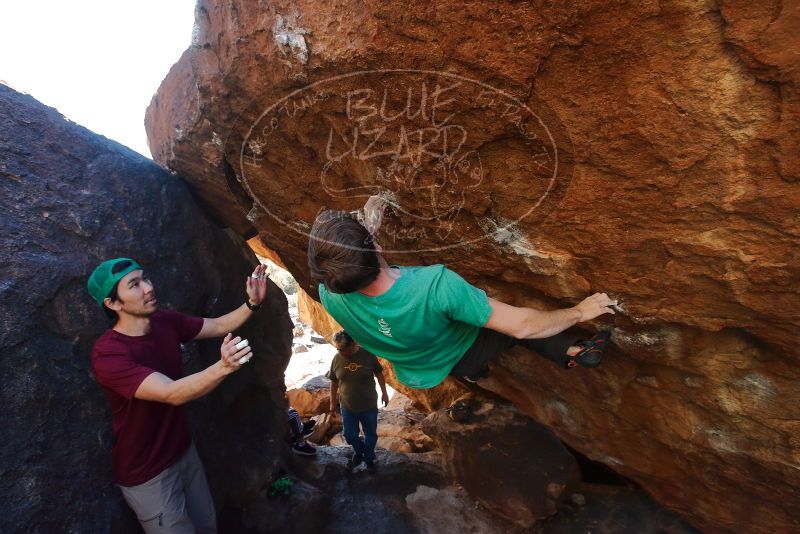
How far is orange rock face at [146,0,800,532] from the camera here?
163cm

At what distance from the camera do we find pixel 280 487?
4.15 m

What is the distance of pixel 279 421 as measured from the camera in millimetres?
4516

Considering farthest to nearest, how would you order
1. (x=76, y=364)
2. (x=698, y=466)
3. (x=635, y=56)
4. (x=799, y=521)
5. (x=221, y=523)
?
(x=221, y=523)
(x=698, y=466)
(x=799, y=521)
(x=76, y=364)
(x=635, y=56)

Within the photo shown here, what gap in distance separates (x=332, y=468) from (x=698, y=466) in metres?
3.44

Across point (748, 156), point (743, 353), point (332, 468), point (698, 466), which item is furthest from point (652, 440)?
point (332, 468)

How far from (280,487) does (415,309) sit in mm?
3167

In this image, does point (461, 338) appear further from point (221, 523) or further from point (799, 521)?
point (221, 523)

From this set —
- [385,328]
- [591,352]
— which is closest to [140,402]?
[385,328]

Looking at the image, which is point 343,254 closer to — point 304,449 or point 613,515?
point 613,515

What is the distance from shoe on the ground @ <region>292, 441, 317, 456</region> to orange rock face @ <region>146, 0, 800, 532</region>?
2979 millimetres

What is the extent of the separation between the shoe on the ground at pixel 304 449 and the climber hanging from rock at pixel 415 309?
3.40m

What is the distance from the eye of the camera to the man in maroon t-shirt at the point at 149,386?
2059mm

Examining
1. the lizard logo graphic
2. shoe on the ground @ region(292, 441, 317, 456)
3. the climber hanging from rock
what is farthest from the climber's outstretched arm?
shoe on the ground @ region(292, 441, 317, 456)

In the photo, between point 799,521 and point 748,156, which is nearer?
point 748,156
